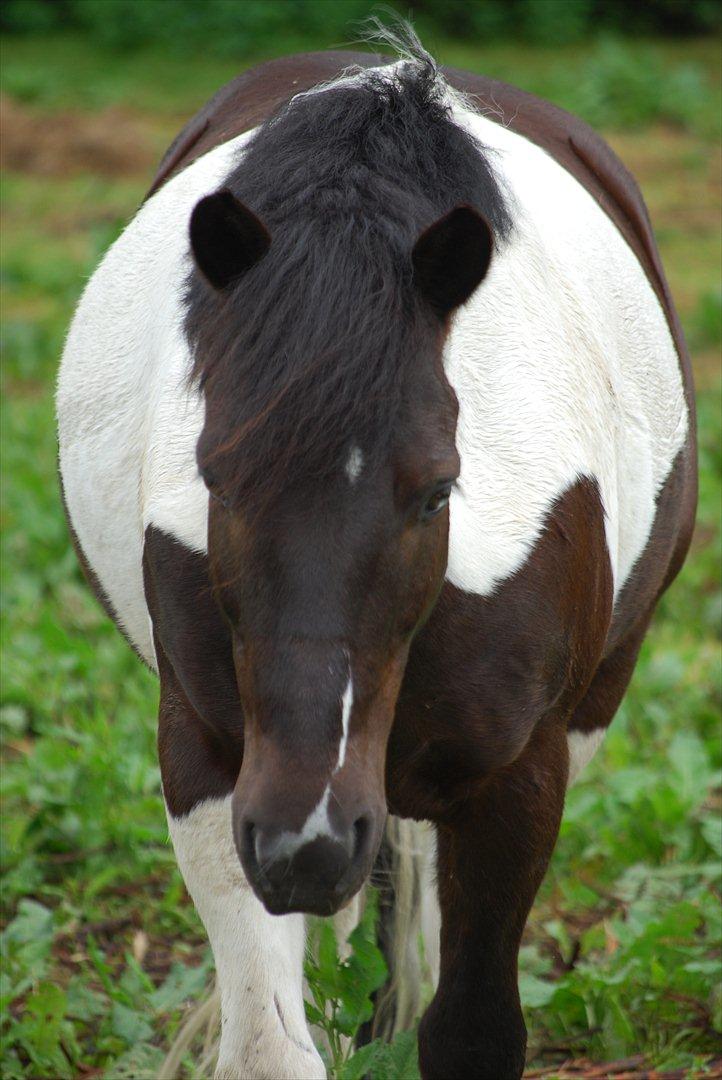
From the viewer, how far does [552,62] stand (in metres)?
16.3

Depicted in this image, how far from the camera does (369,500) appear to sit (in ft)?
6.27

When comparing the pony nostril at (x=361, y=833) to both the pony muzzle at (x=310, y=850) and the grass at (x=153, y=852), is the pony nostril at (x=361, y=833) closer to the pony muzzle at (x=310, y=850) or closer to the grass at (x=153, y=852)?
the pony muzzle at (x=310, y=850)

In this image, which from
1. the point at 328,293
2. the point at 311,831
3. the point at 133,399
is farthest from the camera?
the point at 133,399

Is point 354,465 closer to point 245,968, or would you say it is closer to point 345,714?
point 345,714

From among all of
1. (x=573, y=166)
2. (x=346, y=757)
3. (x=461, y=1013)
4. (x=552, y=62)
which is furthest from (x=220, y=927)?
(x=552, y=62)

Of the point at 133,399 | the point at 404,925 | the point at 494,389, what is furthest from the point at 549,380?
the point at 404,925

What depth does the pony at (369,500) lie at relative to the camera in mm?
1907

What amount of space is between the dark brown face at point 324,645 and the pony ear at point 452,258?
15 cm

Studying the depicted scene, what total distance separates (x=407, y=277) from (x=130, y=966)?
82.7 inches

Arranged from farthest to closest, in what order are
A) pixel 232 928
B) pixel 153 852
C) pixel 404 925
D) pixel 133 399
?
pixel 153 852 < pixel 404 925 < pixel 133 399 < pixel 232 928

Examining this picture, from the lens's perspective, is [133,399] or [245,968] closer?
[245,968]

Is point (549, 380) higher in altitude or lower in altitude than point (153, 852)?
higher

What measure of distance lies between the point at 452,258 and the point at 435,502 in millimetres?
354

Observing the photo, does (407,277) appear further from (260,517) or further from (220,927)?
(220,927)
